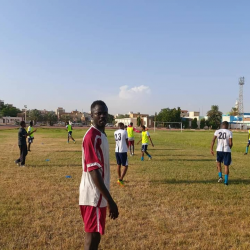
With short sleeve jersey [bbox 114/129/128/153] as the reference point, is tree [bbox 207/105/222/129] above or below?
above

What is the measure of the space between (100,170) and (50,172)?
7.63m

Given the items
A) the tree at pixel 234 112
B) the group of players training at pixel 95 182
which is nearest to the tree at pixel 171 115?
the tree at pixel 234 112

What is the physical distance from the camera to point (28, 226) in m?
4.91

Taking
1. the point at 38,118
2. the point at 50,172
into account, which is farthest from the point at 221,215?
the point at 38,118

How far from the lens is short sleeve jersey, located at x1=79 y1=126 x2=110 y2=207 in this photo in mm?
2902

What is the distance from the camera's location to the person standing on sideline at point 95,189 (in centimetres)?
288

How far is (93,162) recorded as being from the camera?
9.46 feet

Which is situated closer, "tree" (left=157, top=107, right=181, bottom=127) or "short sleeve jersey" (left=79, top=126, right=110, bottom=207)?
"short sleeve jersey" (left=79, top=126, right=110, bottom=207)

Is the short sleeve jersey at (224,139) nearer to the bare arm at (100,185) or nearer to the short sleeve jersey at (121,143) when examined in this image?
the short sleeve jersey at (121,143)

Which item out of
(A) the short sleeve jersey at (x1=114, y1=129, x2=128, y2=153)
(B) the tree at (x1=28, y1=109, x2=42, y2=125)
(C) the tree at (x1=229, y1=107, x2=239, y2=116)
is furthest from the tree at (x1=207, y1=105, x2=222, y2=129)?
(A) the short sleeve jersey at (x1=114, y1=129, x2=128, y2=153)

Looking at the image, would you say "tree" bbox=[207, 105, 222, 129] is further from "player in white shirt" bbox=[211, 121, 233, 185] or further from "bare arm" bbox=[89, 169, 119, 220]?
"bare arm" bbox=[89, 169, 119, 220]

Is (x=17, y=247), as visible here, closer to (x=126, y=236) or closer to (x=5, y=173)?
(x=126, y=236)

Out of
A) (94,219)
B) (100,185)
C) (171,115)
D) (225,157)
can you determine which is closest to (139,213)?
(94,219)

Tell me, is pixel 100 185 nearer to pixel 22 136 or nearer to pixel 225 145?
pixel 225 145
